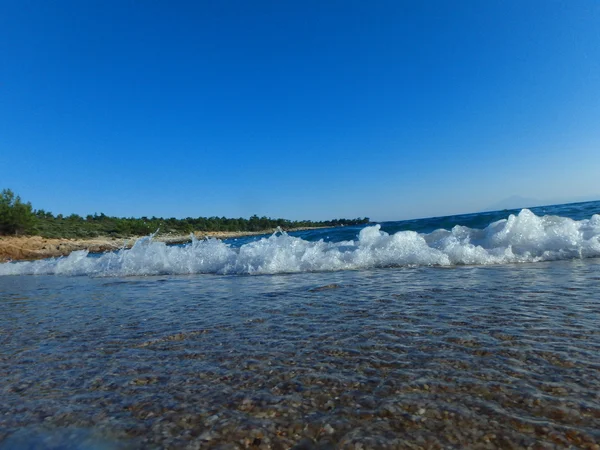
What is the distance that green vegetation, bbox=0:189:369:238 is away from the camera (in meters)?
43.2

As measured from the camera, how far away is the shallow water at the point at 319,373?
1611mm

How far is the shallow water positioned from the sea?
0.01 metres

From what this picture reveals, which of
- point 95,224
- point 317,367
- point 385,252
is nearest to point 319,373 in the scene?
point 317,367

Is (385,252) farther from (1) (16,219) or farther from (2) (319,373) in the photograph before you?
(1) (16,219)

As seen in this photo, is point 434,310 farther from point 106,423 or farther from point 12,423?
point 12,423

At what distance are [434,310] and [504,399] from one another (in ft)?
6.18

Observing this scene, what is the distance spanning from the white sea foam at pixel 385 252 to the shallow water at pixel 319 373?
3.25 metres

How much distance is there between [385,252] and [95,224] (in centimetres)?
6831

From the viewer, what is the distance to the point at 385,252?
830cm

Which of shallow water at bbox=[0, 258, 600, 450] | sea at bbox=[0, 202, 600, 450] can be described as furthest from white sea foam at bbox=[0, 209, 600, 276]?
shallow water at bbox=[0, 258, 600, 450]

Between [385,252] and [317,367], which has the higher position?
[385,252]

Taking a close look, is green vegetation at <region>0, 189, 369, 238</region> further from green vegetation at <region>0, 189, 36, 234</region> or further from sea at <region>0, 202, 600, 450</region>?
sea at <region>0, 202, 600, 450</region>

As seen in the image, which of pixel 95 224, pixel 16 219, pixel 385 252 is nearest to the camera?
pixel 385 252

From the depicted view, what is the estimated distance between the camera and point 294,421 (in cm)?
171
